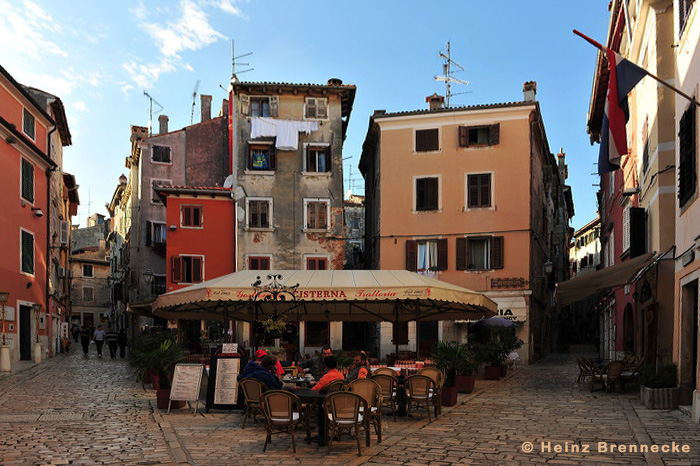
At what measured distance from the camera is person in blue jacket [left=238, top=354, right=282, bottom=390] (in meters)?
11.2

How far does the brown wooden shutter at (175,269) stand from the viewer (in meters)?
34.6

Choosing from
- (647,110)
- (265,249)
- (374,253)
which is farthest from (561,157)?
(647,110)

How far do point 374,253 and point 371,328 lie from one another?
3743mm

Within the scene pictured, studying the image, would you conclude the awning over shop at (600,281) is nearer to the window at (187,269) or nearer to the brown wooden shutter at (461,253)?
the brown wooden shutter at (461,253)

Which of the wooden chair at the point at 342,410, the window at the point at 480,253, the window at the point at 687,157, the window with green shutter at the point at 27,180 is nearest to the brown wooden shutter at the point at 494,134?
the window at the point at 480,253

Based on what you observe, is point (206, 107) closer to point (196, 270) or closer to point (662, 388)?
point (196, 270)

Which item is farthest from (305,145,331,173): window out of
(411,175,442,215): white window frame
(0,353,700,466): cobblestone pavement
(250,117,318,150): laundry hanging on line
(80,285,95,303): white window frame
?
(80,285,95,303): white window frame

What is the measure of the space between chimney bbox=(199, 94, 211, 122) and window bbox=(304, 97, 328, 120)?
10.3 meters

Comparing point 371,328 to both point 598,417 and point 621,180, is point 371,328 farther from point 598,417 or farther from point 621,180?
point 598,417

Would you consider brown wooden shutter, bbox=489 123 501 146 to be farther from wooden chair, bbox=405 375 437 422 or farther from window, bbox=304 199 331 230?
wooden chair, bbox=405 375 437 422

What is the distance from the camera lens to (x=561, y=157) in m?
59.4

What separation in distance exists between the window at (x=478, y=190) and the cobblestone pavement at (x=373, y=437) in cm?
1636

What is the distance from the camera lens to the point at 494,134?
32375mm

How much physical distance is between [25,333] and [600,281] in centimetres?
2162
